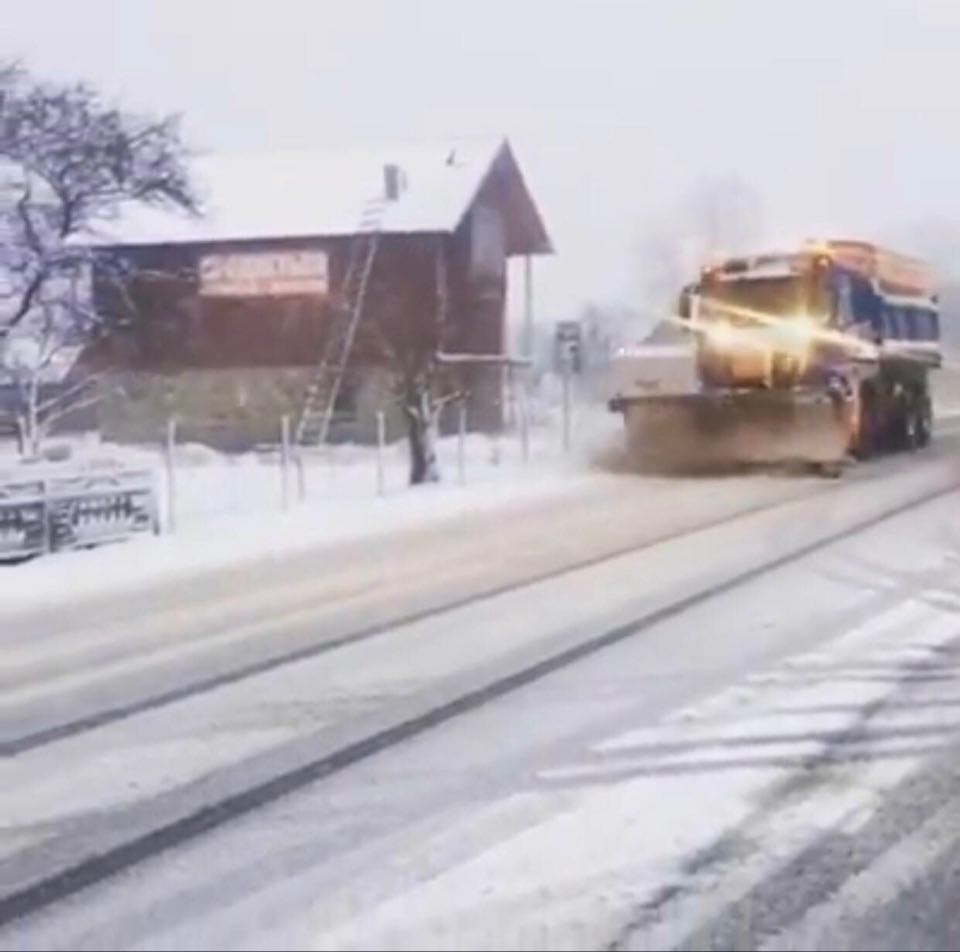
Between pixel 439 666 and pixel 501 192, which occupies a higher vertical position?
pixel 501 192

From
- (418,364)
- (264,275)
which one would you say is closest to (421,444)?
(418,364)

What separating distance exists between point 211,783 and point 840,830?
2.57m

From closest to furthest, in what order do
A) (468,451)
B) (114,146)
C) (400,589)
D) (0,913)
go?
(0,913), (400,589), (114,146), (468,451)

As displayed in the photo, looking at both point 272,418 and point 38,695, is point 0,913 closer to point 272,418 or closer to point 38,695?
point 38,695

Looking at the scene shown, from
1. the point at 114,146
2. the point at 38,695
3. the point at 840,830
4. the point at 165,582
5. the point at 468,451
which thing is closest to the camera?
the point at 840,830

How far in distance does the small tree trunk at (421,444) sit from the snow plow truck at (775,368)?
2.84 m

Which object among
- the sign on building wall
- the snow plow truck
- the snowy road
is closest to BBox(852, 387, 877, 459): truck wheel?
the snow plow truck

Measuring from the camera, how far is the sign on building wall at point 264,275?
47125mm

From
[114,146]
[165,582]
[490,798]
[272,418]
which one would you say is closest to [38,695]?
[490,798]

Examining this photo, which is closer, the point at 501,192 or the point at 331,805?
the point at 331,805

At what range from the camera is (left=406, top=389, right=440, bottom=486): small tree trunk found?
31.6 m

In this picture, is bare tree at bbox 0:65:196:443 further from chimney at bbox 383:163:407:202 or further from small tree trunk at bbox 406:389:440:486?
chimney at bbox 383:163:407:202

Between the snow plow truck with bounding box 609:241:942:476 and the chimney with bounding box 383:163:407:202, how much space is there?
16.6m

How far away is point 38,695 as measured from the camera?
457 inches
